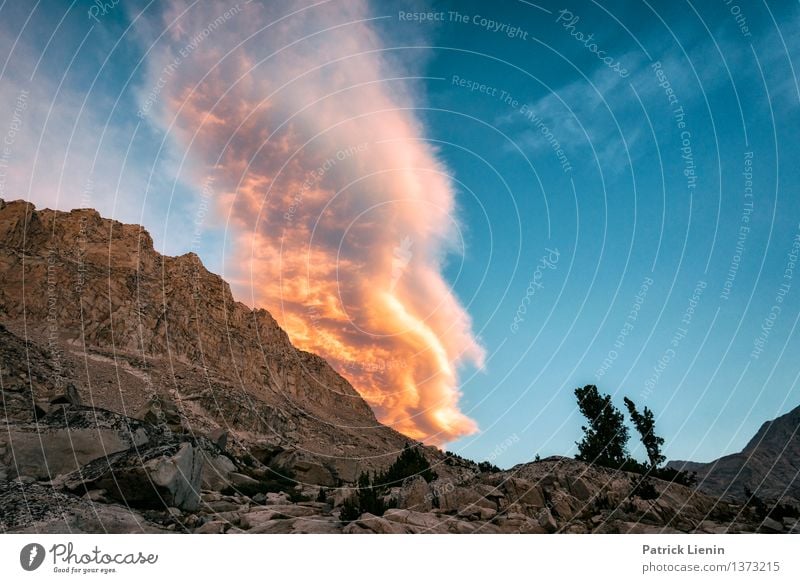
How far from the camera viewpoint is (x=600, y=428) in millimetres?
31562

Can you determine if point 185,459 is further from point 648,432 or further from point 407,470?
point 648,432

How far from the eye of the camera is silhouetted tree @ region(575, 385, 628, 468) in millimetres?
29484

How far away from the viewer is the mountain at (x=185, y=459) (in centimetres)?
1357

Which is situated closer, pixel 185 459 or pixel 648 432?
pixel 185 459

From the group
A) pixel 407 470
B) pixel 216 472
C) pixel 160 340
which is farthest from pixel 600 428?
pixel 160 340

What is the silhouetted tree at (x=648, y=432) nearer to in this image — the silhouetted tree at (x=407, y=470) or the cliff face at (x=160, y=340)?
the silhouetted tree at (x=407, y=470)

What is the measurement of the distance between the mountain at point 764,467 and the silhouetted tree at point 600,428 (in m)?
11.5

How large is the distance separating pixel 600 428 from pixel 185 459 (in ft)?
95.3
